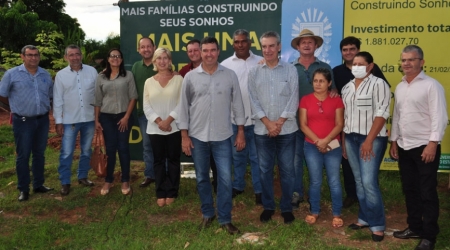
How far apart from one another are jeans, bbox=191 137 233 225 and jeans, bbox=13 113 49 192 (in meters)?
2.61

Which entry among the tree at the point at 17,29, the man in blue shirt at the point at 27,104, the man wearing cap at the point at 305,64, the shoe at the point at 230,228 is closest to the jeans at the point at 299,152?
the man wearing cap at the point at 305,64

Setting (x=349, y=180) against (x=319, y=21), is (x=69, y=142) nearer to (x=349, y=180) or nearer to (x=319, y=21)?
(x=349, y=180)

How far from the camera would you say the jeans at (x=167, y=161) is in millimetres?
5527

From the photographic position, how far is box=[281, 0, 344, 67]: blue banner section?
21.3ft

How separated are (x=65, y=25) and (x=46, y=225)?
2292 cm

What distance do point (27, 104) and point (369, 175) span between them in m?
4.47

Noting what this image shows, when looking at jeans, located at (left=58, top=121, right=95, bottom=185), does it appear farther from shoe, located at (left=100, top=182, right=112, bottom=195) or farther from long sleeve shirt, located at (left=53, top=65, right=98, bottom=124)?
shoe, located at (left=100, top=182, right=112, bottom=195)

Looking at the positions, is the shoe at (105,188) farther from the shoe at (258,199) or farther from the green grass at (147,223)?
the shoe at (258,199)

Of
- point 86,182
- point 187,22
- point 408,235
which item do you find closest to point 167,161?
point 86,182

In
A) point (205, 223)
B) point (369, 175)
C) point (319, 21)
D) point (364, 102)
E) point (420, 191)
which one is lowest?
point (205, 223)

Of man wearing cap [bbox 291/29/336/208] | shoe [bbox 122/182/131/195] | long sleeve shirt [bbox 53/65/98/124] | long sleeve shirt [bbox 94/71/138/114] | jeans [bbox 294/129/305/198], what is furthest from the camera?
shoe [bbox 122/182/131/195]

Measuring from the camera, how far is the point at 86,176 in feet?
22.2

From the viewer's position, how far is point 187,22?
7.05 meters

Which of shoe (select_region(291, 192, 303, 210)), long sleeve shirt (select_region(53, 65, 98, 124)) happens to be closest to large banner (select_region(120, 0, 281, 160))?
long sleeve shirt (select_region(53, 65, 98, 124))
